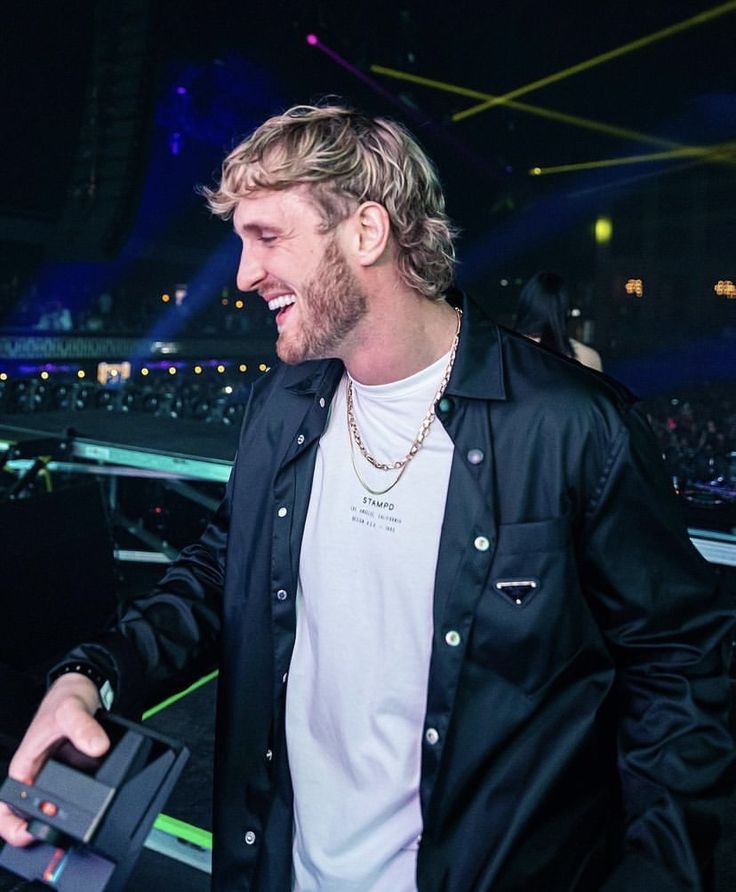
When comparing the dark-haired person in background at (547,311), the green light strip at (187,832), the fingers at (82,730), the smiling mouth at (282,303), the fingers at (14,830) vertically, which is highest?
the dark-haired person in background at (547,311)

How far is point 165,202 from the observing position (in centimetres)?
1534

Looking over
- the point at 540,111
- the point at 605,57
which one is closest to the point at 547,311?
the point at 605,57

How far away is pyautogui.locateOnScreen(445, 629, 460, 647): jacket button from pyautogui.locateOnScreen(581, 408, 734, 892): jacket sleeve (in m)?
0.21

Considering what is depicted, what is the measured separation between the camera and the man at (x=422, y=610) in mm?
1076

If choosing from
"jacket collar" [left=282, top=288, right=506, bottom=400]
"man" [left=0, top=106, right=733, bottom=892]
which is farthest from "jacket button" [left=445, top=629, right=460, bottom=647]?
"jacket collar" [left=282, top=288, right=506, bottom=400]

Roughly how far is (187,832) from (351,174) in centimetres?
169

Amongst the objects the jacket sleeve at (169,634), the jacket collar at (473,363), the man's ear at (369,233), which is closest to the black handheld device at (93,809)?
the jacket sleeve at (169,634)

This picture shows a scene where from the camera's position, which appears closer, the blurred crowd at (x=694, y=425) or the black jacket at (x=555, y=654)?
the black jacket at (x=555, y=654)

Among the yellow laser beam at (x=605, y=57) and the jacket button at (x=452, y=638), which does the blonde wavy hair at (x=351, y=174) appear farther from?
the yellow laser beam at (x=605, y=57)

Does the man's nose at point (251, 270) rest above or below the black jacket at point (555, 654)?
above

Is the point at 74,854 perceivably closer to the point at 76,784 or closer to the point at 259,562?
the point at 76,784

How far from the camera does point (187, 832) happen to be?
80.1 inches

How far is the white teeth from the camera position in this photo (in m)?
1.26

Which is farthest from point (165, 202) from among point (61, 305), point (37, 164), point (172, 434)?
point (172, 434)
